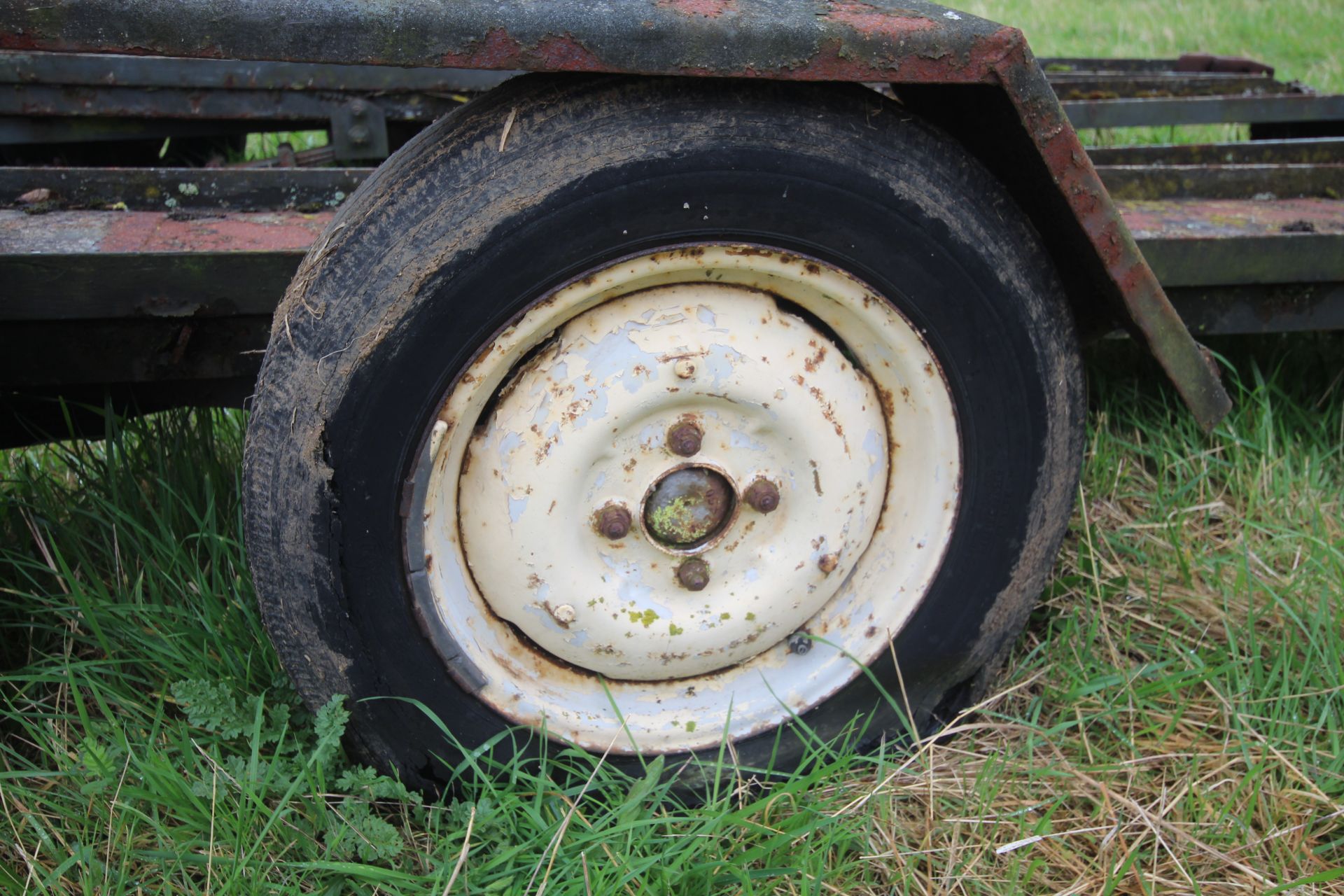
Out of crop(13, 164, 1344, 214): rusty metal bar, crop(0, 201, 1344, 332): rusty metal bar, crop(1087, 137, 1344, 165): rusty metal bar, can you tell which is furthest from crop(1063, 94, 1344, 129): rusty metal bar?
crop(0, 201, 1344, 332): rusty metal bar

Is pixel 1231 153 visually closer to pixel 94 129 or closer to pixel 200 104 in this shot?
pixel 200 104

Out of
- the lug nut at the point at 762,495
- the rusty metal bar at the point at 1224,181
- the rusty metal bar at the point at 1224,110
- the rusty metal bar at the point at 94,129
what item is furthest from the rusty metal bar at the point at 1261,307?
the rusty metal bar at the point at 94,129

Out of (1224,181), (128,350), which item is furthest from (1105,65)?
(128,350)

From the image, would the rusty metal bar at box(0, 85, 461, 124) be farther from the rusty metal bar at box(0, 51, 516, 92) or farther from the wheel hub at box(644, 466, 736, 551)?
the wheel hub at box(644, 466, 736, 551)

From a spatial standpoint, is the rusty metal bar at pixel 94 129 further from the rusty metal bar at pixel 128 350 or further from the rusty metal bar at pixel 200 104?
A: the rusty metal bar at pixel 128 350

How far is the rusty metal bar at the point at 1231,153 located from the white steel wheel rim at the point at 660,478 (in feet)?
5.13

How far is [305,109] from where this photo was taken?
2.94 meters

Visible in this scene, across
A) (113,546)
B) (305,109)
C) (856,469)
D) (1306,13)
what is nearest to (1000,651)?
(856,469)

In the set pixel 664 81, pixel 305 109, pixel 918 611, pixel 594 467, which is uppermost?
pixel 305 109

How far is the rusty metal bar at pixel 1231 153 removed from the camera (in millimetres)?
2732

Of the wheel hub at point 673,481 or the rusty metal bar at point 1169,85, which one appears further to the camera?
the rusty metal bar at point 1169,85

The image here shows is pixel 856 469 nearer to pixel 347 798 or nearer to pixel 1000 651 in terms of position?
pixel 1000 651

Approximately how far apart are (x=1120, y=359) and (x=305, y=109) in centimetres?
234

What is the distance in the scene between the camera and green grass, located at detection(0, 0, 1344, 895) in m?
1.43
